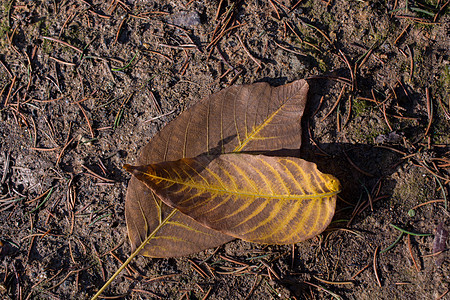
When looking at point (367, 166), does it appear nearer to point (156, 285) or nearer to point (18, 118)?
point (156, 285)

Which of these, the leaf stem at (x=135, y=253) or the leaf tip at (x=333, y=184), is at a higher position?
the leaf tip at (x=333, y=184)

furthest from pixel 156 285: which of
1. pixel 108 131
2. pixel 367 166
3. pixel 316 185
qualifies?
pixel 367 166

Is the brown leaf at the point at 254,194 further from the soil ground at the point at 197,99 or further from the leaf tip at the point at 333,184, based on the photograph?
the soil ground at the point at 197,99

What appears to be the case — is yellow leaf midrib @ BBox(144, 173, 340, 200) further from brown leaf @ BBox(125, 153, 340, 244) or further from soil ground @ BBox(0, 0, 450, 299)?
soil ground @ BBox(0, 0, 450, 299)

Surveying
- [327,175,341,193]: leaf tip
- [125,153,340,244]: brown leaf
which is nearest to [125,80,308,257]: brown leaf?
[125,153,340,244]: brown leaf

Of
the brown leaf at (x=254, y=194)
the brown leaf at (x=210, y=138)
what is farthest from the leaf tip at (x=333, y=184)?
the brown leaf at (x=210, y=138)

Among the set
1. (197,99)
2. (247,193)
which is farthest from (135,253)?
(197,99)

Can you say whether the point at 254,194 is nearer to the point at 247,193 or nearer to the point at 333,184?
the point at 247,193
